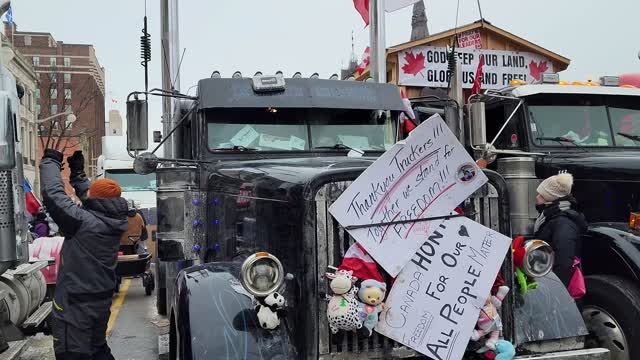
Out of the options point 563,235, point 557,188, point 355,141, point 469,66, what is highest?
point 469,66

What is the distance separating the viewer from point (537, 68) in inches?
561

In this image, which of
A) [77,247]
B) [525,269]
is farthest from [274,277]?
[77,247]

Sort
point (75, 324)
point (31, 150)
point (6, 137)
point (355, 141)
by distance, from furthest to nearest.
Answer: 1. point (31, 150)
2. point (355, 141)
3. point (6, 137)
4. point (75, 324)

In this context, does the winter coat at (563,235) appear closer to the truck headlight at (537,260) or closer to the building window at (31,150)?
the truck headlight at (537,260)

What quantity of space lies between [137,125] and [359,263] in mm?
2523

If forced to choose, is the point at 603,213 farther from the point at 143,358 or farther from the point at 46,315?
the point at 46,315

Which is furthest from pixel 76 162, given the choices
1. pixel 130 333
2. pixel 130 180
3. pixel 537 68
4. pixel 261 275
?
pixel 537 68

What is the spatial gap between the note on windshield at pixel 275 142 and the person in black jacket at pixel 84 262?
4.00 feet

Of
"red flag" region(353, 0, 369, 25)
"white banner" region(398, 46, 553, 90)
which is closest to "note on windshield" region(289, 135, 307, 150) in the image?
"red flag" region(353, 0, 369, 25)

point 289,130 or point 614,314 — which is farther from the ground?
point 289,130

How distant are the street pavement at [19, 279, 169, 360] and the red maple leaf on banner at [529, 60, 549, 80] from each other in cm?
957

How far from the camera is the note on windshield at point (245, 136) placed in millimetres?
5184

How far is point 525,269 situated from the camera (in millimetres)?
3732

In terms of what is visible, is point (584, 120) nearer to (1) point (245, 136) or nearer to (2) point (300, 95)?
(2) point (300, 95)
